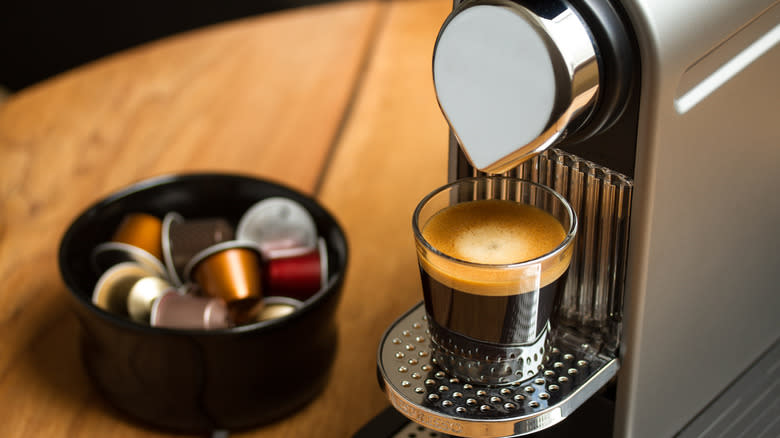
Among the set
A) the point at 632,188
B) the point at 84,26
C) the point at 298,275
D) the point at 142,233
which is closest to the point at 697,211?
the point at 632,188

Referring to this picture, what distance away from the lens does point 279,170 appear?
0.84 meters

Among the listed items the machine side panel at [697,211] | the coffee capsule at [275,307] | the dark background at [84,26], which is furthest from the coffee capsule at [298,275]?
the dark background at [84,26]

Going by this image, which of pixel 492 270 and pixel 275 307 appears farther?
pixel 275 307

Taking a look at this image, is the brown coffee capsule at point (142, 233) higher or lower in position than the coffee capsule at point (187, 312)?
A: higher

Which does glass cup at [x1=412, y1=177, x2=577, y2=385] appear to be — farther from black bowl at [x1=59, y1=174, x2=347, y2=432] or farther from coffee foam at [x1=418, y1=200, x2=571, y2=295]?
black bowl at [x1=59, y1=174, x2=347, y2=432]

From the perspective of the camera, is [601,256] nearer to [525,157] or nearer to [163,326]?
[525,157]

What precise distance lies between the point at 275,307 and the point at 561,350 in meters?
0.22

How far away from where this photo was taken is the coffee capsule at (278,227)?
0.66 m

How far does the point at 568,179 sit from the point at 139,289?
313 millimetres

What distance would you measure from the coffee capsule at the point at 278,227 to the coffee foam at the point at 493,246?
0.23 m

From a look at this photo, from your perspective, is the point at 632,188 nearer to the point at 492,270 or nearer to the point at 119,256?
the point at 492,270

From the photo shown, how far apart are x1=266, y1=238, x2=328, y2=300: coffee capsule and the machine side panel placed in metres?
0.24

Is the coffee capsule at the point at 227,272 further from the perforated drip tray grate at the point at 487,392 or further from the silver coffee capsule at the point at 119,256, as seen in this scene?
the perforated drip tray grate at the point at 487,392

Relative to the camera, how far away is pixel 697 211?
0.43 m
